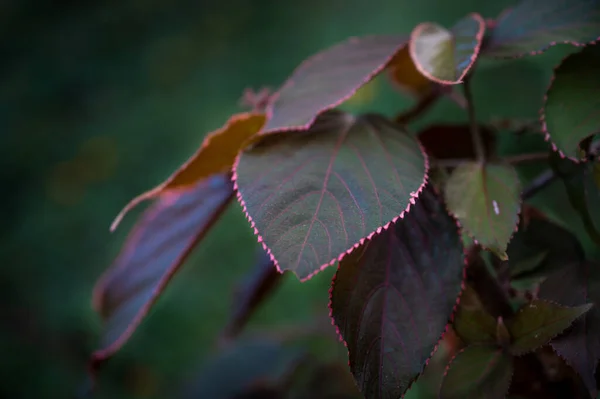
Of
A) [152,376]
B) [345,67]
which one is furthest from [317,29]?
[152,376]

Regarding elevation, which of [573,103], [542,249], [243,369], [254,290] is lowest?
[243,369]

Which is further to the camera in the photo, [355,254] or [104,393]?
[104,393]

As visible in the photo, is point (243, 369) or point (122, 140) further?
point (122, 140)

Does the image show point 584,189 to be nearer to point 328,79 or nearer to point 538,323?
point 538,323

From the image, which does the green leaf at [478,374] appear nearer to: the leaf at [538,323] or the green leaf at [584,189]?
the leaf at [538,323]

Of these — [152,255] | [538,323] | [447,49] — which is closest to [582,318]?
[538,323]

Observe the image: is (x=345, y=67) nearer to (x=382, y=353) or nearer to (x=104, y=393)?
(x=382, y=353)
